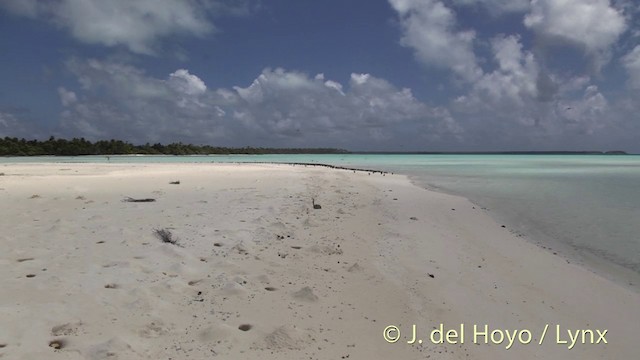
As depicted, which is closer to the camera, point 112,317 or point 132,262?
point 112,317

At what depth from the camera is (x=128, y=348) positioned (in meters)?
3.32

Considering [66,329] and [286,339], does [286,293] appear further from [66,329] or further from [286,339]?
[66,329]

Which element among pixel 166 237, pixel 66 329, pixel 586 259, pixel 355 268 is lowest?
pixel 586 259

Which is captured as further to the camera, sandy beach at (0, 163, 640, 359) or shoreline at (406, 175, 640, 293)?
shoreline at (406, 175, 640, 293)

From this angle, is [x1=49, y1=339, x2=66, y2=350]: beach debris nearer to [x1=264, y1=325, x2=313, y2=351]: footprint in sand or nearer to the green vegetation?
[x1=264, y1=325, x2=313, y2=351]: footprint in sand

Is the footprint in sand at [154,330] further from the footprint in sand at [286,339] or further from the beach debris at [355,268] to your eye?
the beach debris at [355,268]

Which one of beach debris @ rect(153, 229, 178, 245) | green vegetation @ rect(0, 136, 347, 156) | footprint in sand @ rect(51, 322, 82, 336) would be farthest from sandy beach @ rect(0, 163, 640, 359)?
green vegetation @ rect(0, 136, 347, 156)

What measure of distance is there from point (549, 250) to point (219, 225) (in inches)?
253

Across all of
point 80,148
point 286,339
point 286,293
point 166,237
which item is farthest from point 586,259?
point 80,148

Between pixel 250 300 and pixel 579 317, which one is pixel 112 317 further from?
pixel 579 317

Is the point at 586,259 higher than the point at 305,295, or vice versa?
the point at 305,295

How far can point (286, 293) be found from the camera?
4.79 m

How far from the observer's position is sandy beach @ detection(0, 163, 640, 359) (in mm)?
3592

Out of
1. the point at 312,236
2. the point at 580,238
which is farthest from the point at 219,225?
the point at 580,238
